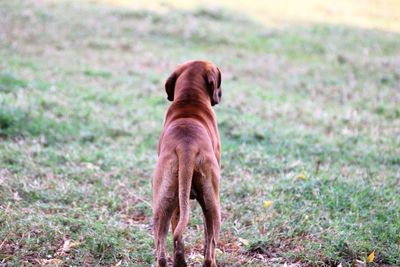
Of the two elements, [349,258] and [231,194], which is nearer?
[349,258]

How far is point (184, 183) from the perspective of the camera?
167 inches

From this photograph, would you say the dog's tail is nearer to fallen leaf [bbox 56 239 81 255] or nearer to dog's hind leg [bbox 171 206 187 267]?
dog's hind leg [bbox 171 206 187 267]

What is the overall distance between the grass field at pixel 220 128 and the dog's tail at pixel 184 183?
101cm

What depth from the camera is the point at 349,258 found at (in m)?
5.18

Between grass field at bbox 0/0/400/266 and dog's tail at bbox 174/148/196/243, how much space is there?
3.32 ft

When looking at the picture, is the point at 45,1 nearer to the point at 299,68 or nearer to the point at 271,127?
the point at 299,68

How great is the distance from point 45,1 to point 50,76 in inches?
280

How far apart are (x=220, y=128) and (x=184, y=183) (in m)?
5.20

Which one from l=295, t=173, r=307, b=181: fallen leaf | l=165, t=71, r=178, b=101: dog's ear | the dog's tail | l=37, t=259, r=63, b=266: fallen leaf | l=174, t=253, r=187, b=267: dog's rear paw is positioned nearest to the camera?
the dog's tail

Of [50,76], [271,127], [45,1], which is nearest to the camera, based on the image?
[271,127]

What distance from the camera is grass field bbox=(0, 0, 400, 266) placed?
540 cm

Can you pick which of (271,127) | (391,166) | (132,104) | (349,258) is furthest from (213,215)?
(132,104)

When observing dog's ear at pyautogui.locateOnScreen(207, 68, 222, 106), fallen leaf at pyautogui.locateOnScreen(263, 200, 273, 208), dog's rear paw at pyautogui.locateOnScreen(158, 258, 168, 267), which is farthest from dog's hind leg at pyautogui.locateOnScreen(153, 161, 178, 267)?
fallen leaf at pyautogui.locateOnScreen(263, 200, 273, 208)

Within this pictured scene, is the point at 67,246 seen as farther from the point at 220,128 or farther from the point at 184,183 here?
the point at 220,128
